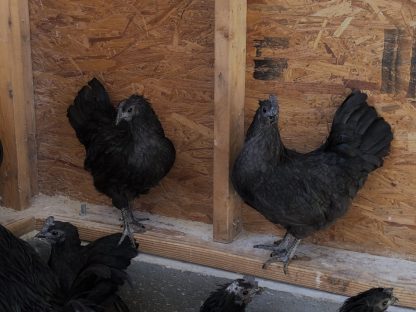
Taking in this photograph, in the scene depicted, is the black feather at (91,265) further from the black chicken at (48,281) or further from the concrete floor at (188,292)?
the concrete floor at (188,292)

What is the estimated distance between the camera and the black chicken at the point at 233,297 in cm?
393

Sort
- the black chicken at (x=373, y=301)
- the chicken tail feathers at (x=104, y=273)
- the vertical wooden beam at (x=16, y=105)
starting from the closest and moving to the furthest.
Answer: the black chicken at (x=373, y=301) < the chicken tail feathers at (x=104, y=273) < the vertical wooden beam at (x=16, y=105)

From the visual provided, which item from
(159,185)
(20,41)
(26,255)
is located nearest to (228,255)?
(159,185)

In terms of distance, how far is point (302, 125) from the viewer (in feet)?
14.6

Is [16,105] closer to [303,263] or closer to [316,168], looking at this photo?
[316,168]

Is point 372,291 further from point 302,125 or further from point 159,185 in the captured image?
point 159,185

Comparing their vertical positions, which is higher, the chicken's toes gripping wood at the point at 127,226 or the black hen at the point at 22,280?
the black hen at the point at 22,280

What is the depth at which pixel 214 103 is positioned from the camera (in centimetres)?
441

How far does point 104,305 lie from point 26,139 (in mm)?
2001

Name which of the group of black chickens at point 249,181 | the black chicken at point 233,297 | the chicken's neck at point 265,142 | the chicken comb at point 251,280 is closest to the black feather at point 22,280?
the group of black chickens at point 249,181

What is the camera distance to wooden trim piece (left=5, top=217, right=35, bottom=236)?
16.1 feet

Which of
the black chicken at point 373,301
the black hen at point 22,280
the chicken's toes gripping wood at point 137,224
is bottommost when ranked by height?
the chicken's toes gripping wood at point 137,224

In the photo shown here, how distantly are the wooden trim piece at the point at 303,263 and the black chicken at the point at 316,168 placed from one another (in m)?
0.32

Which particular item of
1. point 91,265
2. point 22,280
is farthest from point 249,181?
point 22,280
